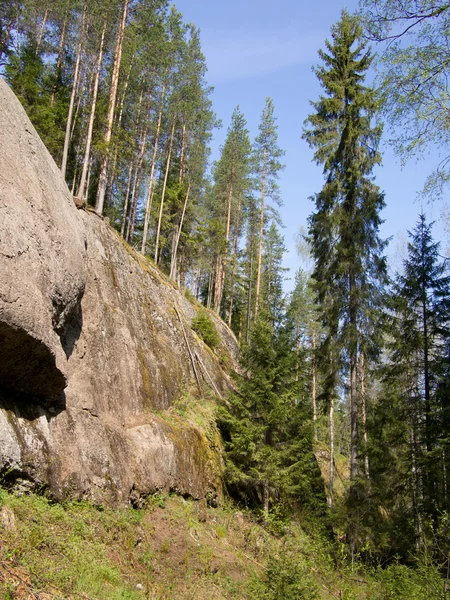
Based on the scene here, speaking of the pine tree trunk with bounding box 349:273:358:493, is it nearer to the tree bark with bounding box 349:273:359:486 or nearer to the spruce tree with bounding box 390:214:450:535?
the tree bark with bounding box 349:273:359:486

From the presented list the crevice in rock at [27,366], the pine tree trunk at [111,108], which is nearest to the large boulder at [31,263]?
the crevice in rock at [27,366]

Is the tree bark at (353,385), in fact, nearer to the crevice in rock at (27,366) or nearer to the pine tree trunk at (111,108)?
the crevice in rock at (27,366)

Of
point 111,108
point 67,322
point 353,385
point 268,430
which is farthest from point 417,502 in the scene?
point 111,108

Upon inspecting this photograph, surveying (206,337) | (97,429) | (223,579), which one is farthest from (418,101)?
(206,337)

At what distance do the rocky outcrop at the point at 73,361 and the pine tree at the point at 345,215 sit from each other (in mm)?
5921

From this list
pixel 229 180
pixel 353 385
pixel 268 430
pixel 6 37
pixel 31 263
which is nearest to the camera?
pixel 31 263

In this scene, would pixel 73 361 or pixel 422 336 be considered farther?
pixel 422 336

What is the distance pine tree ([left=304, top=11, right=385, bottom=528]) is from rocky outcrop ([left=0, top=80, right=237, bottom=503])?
5.92 metres

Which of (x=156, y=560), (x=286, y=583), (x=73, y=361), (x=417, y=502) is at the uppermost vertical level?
(x=73, y=361)

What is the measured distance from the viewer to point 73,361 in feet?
32.8

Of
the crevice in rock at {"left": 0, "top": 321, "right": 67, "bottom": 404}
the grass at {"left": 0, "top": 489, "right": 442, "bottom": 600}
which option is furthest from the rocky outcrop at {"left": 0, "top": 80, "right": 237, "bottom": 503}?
the grass at {"left": 0, "top": 489, "right": 442, "bottom": 600}

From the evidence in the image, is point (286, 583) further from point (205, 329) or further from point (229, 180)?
point (229, 180)

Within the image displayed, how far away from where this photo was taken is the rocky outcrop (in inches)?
273

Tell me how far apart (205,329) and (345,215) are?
9.19 m
